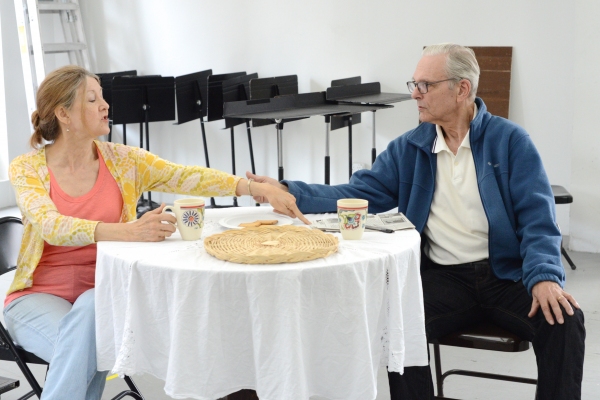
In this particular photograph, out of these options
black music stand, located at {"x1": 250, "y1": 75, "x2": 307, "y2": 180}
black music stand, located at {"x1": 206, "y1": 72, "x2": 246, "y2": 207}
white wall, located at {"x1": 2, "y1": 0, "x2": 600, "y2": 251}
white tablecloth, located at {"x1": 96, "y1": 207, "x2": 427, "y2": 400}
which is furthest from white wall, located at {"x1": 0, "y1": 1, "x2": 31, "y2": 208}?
white tablecloth, located at {"x1": 96, "y1": 207, "x2": 427, "y2": 400}

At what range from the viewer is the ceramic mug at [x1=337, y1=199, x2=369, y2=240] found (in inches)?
73.7

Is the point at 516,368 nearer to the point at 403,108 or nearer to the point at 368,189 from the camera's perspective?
the point at 368,189

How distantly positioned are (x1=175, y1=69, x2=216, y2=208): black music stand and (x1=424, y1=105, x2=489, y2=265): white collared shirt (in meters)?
3.13

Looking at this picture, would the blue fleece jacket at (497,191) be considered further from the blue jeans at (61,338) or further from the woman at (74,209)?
the blue jeans at (61,338)

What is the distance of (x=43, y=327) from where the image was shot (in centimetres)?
202

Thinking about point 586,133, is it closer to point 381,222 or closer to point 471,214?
point 471,214

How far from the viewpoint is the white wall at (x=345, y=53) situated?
14.9ft

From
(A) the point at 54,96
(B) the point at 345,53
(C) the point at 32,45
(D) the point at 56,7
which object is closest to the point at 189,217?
(A) the point at 54,96

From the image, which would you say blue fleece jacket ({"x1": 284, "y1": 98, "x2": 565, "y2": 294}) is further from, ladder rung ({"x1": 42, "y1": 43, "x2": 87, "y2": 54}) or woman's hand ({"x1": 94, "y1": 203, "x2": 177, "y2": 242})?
ladder rung ({"x1": 42, "y1": 43, "x2": 87, "y2": 54})

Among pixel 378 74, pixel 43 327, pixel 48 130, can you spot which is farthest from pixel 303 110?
pixel 43 327

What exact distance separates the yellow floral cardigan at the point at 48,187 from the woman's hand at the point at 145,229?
72 millimetres

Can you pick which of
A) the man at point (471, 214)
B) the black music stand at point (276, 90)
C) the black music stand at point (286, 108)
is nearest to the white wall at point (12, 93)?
the black music stand at point (276, 90)

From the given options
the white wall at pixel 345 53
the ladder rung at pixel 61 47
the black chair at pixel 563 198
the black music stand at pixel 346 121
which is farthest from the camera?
the ladder rung at pixel 61 47

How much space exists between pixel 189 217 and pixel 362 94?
3.01m
